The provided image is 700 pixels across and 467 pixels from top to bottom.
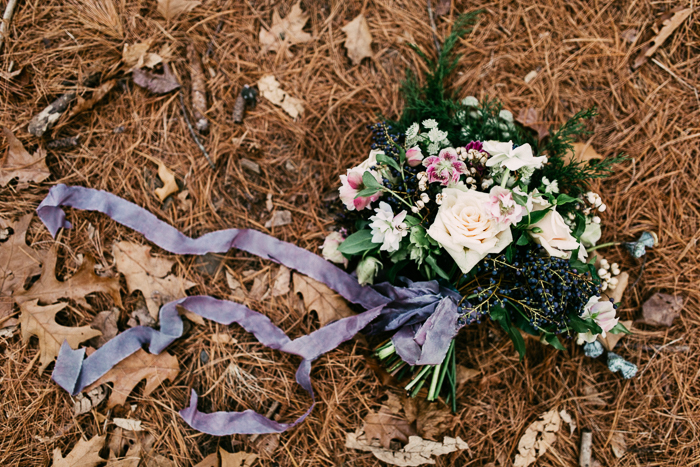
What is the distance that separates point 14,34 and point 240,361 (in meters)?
1.94

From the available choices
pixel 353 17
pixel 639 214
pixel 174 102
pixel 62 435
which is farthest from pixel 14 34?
pixel 639 214

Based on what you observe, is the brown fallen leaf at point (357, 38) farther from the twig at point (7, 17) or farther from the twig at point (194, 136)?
the twig at point (7, 17)

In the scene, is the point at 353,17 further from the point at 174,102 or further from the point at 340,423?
the point at 340,423

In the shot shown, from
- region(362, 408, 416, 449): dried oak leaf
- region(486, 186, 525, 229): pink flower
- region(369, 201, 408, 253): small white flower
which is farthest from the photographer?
region(362, 408, 416, 449): dried oak leaf

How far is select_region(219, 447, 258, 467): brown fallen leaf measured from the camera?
1.95 metres

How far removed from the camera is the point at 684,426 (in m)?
2.05

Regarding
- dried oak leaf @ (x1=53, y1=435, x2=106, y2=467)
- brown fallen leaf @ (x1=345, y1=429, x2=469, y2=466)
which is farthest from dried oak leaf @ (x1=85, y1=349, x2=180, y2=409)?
brown fallen leaf @ (x1=345, y1=429, x2=469, y2=466)

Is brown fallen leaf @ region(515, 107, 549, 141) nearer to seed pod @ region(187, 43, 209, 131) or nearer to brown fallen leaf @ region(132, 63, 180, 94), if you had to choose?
seed pod @ region(187, 43, 209, 131)

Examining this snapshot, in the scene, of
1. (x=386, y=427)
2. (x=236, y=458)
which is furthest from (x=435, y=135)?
(x=236, y=458)

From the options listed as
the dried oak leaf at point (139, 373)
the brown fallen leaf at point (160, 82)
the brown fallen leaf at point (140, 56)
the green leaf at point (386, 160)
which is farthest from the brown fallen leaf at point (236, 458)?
the brown fallen leaf at point (140, 56)

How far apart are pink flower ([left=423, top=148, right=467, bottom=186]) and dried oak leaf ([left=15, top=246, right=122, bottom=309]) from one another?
156cm

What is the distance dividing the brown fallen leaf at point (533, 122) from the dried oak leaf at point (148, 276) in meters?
1.82

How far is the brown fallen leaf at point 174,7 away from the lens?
83.0 inches

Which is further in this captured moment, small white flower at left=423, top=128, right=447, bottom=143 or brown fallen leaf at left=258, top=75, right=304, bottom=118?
brown fallen leaf at left=258, top=75, right=304, bottom=118
